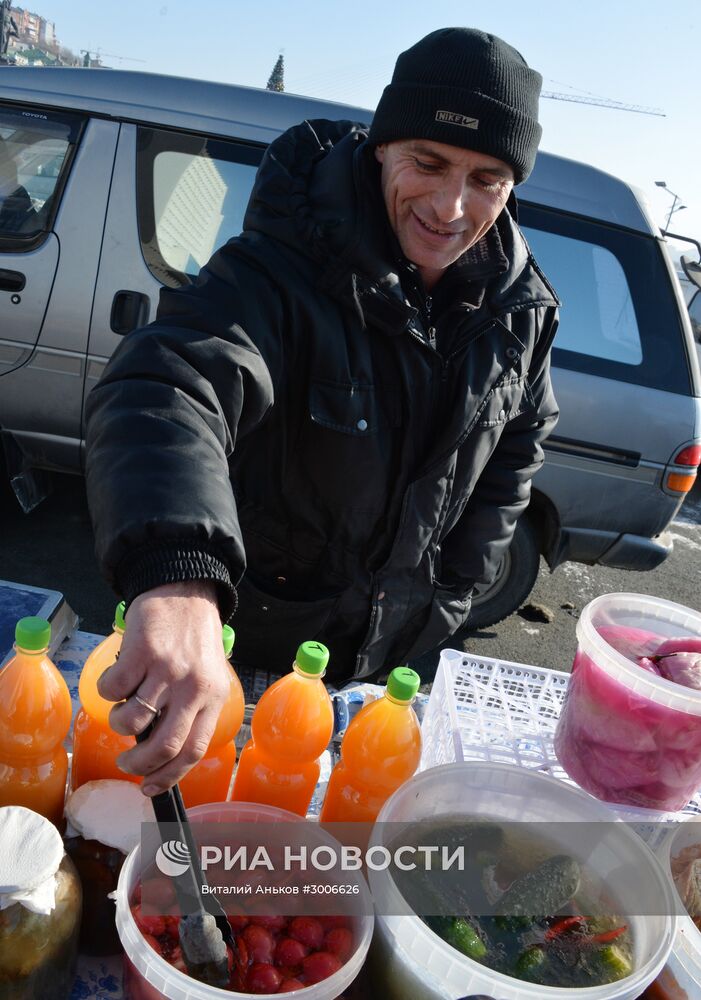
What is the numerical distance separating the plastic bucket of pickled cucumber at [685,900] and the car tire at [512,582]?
8.28ft

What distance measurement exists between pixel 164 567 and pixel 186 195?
3.06 m

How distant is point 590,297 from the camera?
142 inches

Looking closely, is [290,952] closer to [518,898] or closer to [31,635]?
[518,898]

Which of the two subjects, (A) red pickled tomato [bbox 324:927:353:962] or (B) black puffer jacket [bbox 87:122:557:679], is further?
(B) black puffer jacket [bbox 87:122:557:679]

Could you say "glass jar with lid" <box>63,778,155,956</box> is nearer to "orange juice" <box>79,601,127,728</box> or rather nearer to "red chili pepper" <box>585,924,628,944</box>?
"orange juice" <box>79,601,127,728</box>

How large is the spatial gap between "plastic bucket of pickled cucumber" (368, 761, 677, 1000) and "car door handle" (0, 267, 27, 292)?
316 cm

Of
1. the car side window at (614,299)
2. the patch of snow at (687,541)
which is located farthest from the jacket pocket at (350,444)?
the patch of snow at (687,541)

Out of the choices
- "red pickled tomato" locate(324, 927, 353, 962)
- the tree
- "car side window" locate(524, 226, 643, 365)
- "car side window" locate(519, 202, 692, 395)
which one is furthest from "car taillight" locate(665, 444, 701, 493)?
the tree

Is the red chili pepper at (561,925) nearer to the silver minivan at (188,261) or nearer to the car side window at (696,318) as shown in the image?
the silver minivan at (188,261)

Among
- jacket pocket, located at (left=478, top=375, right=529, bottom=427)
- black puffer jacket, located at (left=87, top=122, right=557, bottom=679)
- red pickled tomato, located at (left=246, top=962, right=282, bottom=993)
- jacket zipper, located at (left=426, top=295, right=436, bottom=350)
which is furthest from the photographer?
jacket pocket, located at (left=478, top=375, right=529, bottom=427)

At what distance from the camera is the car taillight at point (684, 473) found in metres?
3.61

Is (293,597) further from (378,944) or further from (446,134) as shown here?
(446,134)

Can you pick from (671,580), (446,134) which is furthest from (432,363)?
(671,580)

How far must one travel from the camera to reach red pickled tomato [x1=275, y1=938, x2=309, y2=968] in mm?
996
